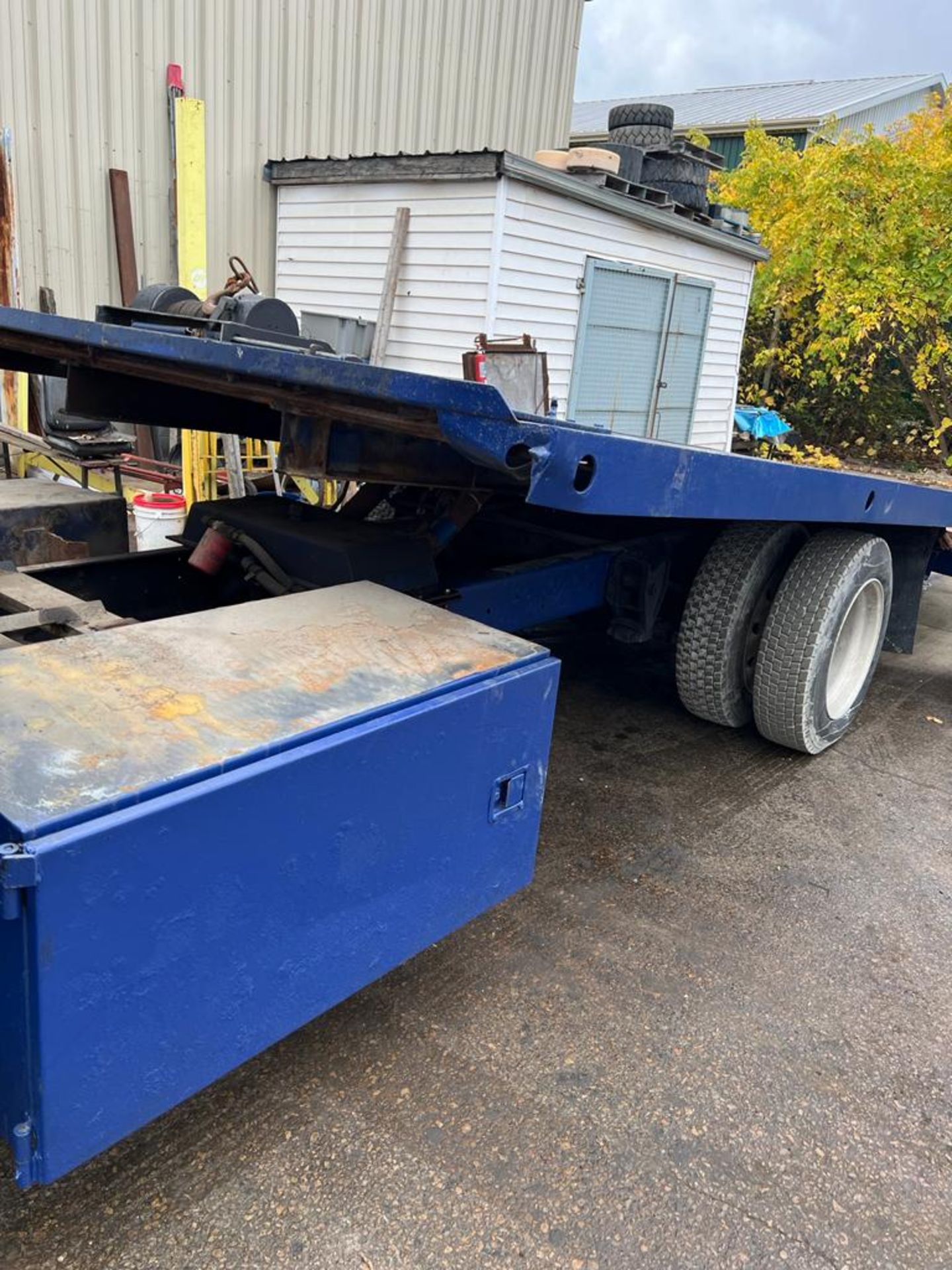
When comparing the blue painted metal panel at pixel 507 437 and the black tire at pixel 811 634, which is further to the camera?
the black tire at pixel 811 634

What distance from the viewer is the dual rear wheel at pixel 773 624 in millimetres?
3971

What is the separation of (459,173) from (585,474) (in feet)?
24.3

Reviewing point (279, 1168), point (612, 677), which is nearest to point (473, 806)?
point (279, 1168)

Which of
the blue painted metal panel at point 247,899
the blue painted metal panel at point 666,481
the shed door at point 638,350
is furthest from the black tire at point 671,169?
the blue painted metal panel at point 247,899

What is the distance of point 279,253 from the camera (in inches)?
405

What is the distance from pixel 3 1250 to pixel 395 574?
6.29 ft

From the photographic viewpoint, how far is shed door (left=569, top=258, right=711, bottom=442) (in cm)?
1048

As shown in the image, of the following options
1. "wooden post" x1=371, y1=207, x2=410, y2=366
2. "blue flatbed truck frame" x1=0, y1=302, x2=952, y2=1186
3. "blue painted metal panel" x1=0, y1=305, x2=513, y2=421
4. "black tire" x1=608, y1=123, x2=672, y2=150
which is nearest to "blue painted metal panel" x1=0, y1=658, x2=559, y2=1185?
"blue flatbed truck frame" x1=0, y1=302, x2=952, y2=1186

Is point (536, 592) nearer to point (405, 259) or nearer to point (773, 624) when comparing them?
point (773, 624)

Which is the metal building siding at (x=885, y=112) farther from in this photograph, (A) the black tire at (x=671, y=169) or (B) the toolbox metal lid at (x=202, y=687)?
(B) the toolbox metal lid at (x=202, y=687)

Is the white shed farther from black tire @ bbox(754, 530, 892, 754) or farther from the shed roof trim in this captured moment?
black tire @ bbox(754, 530, 892, 754)

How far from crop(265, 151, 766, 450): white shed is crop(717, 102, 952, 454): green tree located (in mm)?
1658

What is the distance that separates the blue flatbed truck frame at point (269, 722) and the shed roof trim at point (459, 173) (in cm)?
587

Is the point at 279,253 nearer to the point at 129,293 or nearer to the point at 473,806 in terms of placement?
the point at 129,293
